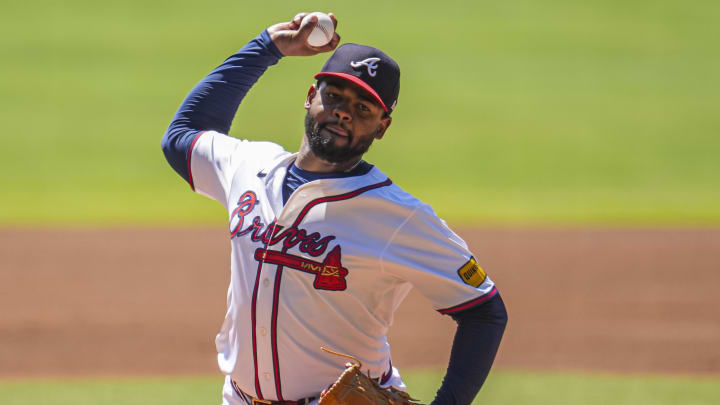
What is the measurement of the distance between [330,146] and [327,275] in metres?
0.35

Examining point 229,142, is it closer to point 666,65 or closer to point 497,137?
point 497,137

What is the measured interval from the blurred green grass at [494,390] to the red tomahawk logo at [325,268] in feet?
10.3

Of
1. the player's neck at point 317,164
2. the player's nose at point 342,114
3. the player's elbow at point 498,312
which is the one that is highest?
the player's nose at point 342,114

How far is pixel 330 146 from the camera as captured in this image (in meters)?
2.38

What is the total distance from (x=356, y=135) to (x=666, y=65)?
17491mm

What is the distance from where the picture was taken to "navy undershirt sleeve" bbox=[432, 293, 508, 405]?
90.6 inches

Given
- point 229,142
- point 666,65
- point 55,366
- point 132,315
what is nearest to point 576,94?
point 666,65

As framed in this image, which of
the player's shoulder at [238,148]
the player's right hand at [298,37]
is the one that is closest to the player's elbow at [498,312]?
the player's shoulder at [238,148]

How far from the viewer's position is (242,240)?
97.7 inches

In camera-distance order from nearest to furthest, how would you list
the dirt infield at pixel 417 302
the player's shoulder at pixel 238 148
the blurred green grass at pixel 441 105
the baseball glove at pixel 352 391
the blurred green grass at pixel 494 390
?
the baseball glove at pixel 352 391, the player's shoulder at pixel 238 148, the blurred green grass at pixel 494 390, the dirt infield at pixel 417 302, the blurred green grass at pixel 441 105

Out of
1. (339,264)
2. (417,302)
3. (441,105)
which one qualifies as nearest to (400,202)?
(339,264)

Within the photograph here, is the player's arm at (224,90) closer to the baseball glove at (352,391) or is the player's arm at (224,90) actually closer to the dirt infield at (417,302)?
the baseball glove at (352,391)

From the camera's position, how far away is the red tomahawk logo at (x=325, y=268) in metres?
2.33

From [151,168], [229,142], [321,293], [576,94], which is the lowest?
[151,168]
